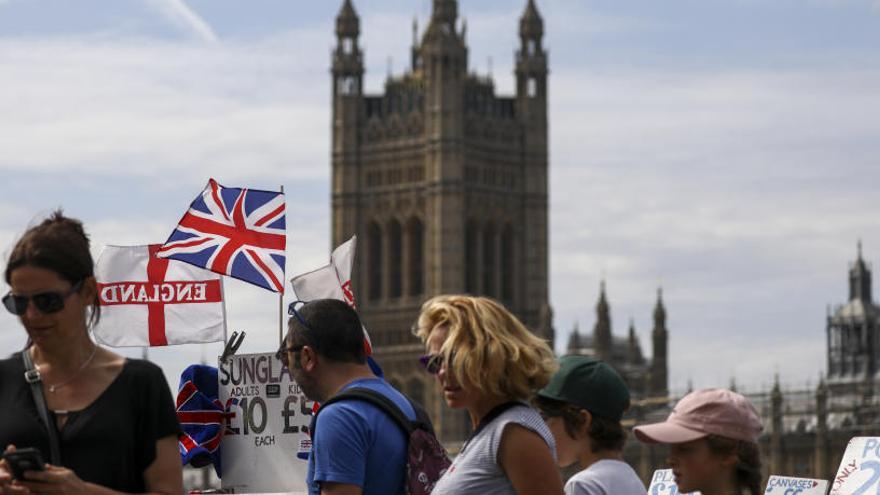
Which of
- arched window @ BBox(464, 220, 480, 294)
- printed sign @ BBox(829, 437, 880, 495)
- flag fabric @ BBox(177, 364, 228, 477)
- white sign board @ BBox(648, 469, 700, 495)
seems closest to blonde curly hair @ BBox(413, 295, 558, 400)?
flag fabric @ BBox(177, 364, 228, 477)

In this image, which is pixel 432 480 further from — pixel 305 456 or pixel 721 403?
pixel 305 456

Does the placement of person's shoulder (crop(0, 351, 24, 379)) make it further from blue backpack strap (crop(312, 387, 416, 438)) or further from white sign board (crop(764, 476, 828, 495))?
white sign board (crop(764, 476, 828, 495))

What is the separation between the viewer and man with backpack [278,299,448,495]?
5.96m

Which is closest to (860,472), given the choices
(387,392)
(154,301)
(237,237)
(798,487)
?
(798,487)

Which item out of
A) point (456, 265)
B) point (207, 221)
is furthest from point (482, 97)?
point (207, 221)

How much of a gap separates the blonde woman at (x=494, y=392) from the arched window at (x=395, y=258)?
79.6 metres

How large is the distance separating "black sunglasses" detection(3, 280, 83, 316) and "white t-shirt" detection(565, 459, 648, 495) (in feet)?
5.38

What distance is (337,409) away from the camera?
5992 mm

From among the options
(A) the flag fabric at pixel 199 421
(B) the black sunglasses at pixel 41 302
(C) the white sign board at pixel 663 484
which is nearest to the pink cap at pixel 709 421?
(B) the black sunglasses at pixel 41 302

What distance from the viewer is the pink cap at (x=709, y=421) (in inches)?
218

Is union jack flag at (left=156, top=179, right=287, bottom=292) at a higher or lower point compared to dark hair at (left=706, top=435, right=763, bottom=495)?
higher

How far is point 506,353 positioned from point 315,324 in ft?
2.14

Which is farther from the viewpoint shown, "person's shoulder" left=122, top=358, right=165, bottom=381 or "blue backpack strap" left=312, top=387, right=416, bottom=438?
"blue backpack strap" left=312, top=387, right=416, bottom=438

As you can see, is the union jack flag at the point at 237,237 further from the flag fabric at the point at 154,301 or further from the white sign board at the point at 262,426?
the white sign board at the point at 262,426
